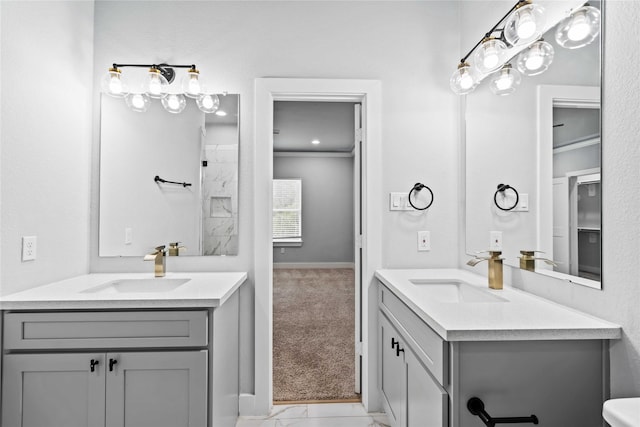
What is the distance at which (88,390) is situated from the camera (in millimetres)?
1436

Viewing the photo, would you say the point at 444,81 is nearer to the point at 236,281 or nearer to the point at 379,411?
the point at 236,281

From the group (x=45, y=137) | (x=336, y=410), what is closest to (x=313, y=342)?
(x=336, y=410)

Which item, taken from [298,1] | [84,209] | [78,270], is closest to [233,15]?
[298,1]

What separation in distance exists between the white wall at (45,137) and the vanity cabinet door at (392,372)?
5.81ft

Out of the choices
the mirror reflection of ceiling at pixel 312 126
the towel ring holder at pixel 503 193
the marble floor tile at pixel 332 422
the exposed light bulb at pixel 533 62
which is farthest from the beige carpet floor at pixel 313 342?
the mirror reflection of ceiling at pixel 312 126

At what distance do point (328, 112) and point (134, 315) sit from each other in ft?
13.0

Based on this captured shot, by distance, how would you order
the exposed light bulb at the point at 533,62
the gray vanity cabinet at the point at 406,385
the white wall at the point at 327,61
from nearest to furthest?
the gray vanity cabinet at the point at 406,385 → the exposed light bulb at the point at 533,62 → the white wall at the point at 327,61

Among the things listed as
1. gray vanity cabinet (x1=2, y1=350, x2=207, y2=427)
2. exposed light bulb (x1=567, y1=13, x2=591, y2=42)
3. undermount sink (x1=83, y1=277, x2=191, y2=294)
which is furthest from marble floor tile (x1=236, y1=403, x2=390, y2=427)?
exposed light bulb (x1=567, y1=13, x2=591, y2=42)

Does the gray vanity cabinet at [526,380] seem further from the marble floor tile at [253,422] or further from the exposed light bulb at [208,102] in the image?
the exposed light bulb at [208,102]

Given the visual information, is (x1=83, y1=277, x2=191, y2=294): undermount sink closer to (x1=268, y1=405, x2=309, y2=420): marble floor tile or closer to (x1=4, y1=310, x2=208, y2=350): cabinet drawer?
(x1=4, y1=310, x2=208, y2=350): cabinet drawer

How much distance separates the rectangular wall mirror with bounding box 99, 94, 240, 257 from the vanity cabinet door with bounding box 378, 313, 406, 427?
1.03 m

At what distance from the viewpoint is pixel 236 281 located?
6.13 ft

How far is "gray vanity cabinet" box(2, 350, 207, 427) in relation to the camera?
1.43 m

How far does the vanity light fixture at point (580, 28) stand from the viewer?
1229mm
